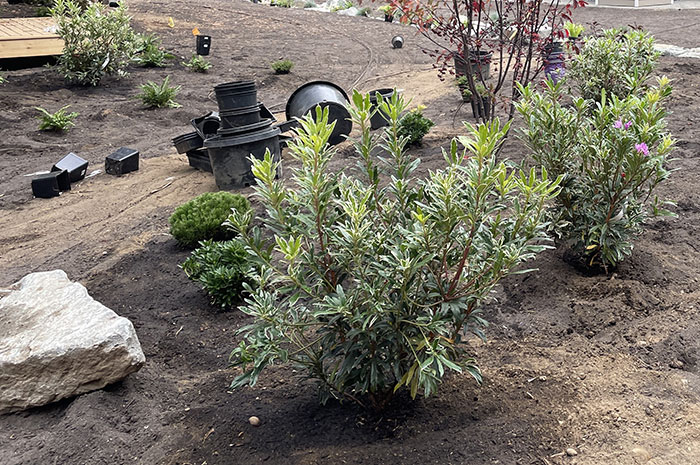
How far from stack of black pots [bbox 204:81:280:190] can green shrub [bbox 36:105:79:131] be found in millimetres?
3506

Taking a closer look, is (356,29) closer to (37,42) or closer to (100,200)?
(37,42)

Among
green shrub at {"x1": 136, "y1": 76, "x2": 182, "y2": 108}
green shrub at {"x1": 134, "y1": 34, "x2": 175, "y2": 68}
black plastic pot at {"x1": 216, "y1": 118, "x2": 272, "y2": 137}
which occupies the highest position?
green shrub at {"x1": 134, "y1": 34, "x2": 175, "y2": 68}

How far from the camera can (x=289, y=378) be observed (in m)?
3.28

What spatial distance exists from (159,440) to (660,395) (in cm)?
221

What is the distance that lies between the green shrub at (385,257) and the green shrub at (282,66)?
941 centimetres

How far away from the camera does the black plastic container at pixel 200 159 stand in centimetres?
689

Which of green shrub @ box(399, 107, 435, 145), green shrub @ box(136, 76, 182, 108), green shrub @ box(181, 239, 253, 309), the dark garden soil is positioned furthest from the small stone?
green shrub @ box(136, 76, 182, 108)

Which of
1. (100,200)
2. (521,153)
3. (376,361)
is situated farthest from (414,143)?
(376,361)

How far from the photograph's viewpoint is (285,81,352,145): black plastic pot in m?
7.42

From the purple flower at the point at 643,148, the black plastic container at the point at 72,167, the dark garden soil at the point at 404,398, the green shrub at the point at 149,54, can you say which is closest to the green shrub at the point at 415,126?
the dark garden soil at the point at 404,398

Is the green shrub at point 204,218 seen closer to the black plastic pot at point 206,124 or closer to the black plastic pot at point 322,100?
the black plastic pot at point 206,124

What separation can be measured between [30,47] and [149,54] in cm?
197

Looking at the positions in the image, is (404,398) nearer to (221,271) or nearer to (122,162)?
(221,271)

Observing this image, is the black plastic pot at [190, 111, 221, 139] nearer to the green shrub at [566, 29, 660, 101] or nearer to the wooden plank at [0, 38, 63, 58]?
the green shrub at [566, 29, 660, 101]
